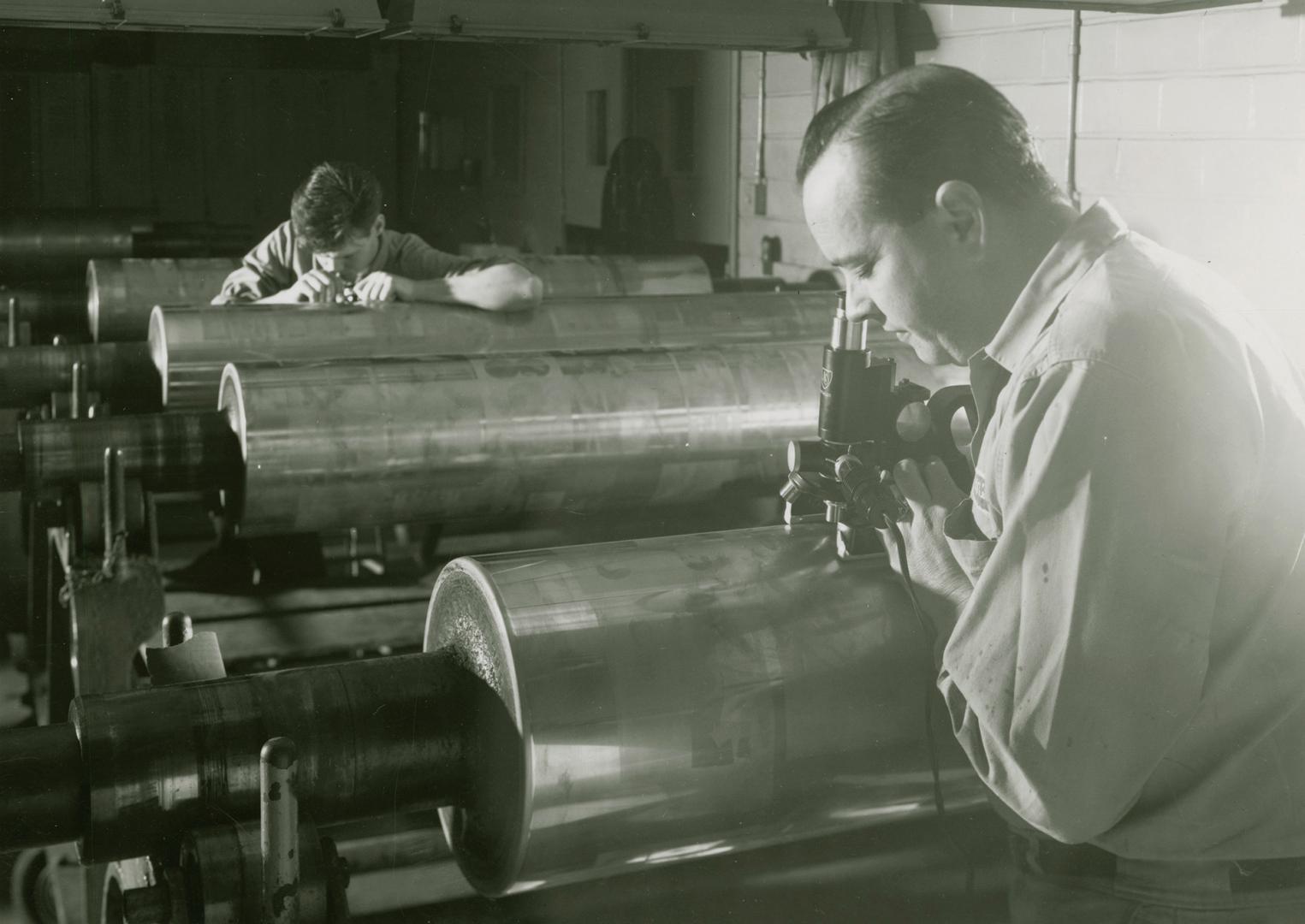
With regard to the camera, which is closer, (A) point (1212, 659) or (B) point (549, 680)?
(A) point (1212, 659)

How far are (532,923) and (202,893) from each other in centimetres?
53

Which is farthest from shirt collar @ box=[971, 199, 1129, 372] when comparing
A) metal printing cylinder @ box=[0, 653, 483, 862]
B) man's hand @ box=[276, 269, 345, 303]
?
man's hand @ box=[276, 269, 345, 303]

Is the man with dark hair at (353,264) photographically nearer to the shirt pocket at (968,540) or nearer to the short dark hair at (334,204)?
the short dark hair at (334,204)

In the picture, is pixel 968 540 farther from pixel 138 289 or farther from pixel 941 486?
pixel 138 289

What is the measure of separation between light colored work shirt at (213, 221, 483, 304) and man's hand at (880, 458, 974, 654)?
2.02 m

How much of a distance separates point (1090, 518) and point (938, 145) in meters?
0.32

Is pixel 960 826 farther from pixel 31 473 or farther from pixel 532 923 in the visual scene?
pixel 31 473

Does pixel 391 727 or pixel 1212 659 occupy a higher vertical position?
pixel 1212 659

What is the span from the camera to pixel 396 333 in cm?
239

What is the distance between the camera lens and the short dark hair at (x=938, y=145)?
3.05 ft

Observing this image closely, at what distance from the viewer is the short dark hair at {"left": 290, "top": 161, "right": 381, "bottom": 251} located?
275 centimetres

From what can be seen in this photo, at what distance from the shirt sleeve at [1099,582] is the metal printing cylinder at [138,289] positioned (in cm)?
285

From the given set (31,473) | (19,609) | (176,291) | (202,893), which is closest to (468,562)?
(202,893)

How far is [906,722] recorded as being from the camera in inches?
41.2
